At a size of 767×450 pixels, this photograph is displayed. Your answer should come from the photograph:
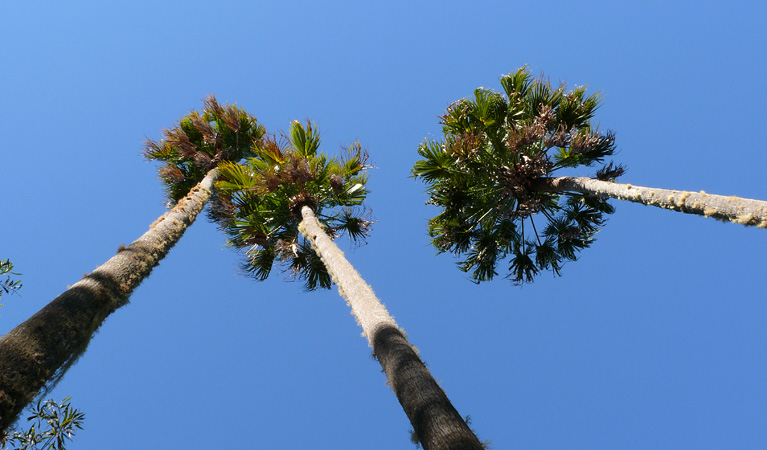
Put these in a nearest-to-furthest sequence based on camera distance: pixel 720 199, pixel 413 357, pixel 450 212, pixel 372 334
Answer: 1. pixel 413 357
2. pixel 372 334
3. pixel 720 199
4. pixel 450 212

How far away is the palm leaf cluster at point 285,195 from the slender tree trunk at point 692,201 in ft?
15.4

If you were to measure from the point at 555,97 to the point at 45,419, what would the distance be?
10571 millimetres

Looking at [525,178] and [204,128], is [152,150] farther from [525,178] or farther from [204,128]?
[525,178]

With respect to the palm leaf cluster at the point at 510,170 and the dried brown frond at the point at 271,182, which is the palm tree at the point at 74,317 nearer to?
the dried brown frond at the point at 271,182

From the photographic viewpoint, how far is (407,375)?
2973mm

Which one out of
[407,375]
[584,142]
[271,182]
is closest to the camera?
[407,375]

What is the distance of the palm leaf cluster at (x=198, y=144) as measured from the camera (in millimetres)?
10422

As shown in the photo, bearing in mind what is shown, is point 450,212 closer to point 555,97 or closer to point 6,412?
point 555,97

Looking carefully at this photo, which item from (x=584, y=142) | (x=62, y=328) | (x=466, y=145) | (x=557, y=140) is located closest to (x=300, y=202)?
(x=466, y=145)

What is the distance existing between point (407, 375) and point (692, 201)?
4.72 metres

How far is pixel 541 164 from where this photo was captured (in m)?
8.55

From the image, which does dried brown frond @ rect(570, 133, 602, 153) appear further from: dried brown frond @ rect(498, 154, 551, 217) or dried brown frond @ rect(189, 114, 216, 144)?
dried brown frond @ rect(189, 114, 216, 144)

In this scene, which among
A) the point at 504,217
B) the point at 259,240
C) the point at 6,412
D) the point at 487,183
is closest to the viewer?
the point at 6,412

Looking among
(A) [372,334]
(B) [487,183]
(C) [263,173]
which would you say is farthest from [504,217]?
(A) [372,334]
